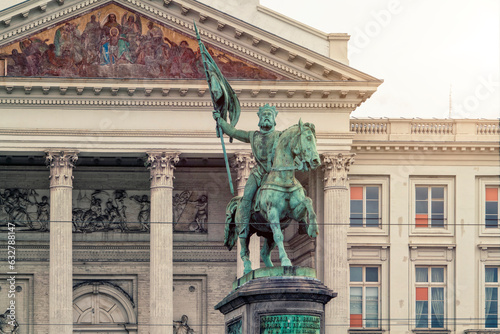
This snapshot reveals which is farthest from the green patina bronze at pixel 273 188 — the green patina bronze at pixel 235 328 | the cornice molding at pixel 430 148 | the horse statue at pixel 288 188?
the cornice molding at pixel 430 148

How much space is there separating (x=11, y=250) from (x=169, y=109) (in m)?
10.3

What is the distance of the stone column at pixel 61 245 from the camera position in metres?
56.0

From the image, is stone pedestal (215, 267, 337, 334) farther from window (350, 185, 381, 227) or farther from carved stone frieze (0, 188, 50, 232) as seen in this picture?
carved stone frieze (0, 188, 50, 232)

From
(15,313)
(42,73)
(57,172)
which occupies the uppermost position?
(42,73)

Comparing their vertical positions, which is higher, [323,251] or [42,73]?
[42,73]

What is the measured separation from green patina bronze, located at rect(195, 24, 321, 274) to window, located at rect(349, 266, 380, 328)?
1318 inches

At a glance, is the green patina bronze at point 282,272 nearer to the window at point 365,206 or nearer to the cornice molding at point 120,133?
the cornice molding at point 120,133

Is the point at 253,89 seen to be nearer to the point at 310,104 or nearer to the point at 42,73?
the point at 310,104

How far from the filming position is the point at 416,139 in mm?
61438

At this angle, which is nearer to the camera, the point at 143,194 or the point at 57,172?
the point at 57,172

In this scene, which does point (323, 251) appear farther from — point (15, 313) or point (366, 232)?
point (15, 313)

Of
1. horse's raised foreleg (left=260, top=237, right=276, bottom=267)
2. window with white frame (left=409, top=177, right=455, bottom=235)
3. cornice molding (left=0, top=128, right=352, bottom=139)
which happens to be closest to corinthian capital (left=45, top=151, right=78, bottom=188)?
cornice molding (left=0, top=128, right=352, bottom=139)

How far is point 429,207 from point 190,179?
35.3 feet

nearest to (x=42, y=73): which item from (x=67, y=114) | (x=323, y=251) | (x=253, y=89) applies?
(x=67, y=114)
